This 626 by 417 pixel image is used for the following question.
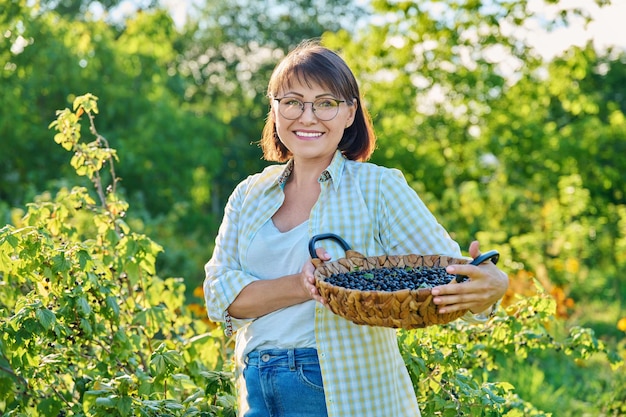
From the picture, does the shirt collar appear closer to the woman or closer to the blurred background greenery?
the woman

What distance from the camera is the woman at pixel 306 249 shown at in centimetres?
212

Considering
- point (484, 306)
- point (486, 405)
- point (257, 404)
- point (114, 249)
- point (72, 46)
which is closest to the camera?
point (484, 306)

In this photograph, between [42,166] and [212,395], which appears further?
[42,166]

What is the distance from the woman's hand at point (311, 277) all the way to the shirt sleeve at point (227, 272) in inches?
8.4

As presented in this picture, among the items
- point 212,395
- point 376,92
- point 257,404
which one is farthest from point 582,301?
point 257,404

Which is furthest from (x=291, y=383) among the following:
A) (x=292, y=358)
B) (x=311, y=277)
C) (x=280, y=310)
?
(x=311, y=277)

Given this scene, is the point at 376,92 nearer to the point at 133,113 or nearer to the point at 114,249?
the point at 133,113

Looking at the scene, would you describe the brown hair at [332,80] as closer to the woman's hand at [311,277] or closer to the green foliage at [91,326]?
the woman's hand at [311,277]

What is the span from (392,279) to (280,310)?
0.32m

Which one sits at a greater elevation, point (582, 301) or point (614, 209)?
point (614, 209)

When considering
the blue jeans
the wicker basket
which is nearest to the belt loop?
the blue jeans

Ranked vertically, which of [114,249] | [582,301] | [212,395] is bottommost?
[582,301]

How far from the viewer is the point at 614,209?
1008 centimetres

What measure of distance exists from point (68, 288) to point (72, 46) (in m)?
7.70
